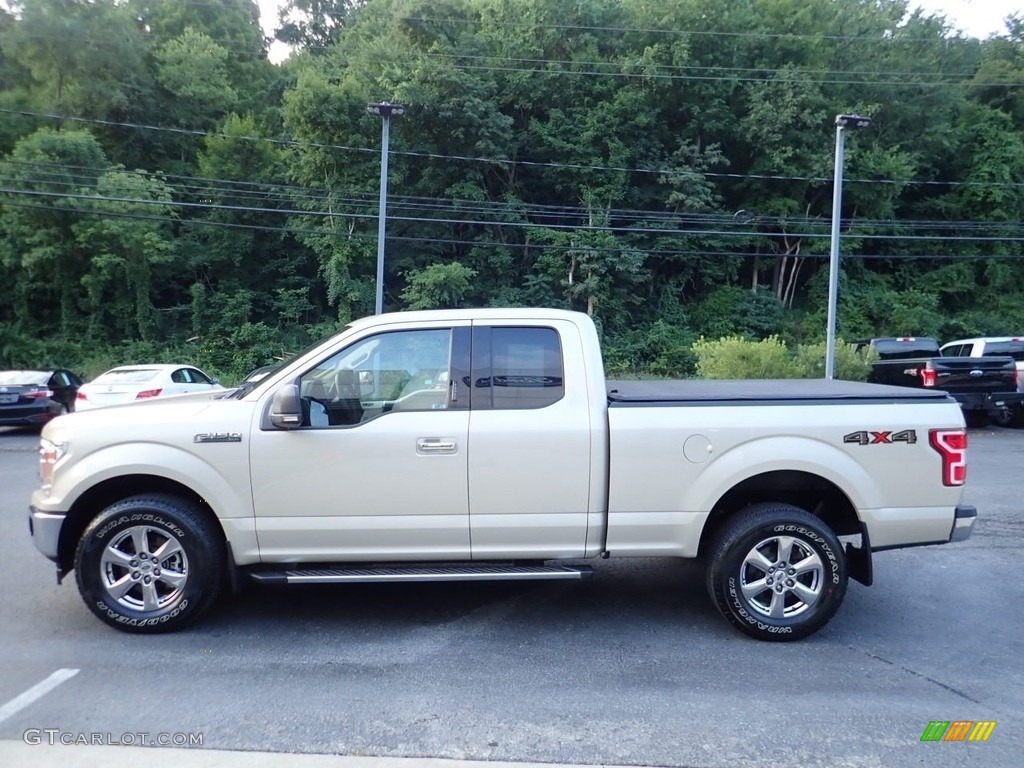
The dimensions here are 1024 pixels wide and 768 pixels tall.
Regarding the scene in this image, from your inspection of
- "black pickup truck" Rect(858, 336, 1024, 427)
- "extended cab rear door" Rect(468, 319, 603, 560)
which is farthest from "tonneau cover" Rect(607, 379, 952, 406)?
"black pickup truck" Rect(858, 336, 1024, 427)

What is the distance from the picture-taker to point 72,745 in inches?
151

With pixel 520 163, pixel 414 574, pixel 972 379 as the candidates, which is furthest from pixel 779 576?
pixel 520 163

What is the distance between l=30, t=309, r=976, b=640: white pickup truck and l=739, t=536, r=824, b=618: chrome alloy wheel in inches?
0.5

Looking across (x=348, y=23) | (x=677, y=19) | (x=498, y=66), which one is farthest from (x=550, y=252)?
(x=348, y=23)

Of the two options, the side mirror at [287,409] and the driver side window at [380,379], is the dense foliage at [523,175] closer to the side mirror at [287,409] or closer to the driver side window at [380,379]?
the driver side window at [380,379]

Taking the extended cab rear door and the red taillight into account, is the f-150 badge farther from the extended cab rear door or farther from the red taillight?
the red taillight

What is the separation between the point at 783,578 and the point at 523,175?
113 feet

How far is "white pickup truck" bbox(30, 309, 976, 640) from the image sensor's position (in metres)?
5.18

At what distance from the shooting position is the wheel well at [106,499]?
535cm

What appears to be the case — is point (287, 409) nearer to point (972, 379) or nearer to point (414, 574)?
point (414, 574)

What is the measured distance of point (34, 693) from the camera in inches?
174

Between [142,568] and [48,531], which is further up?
[48,531]

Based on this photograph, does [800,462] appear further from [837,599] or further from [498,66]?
[498,66]

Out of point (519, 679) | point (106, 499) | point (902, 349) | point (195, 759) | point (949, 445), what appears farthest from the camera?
point (902, 349)
